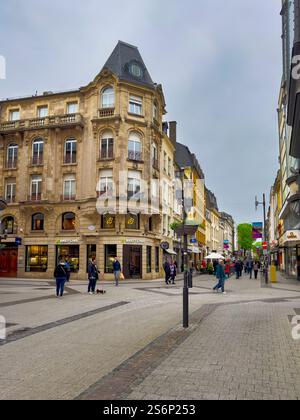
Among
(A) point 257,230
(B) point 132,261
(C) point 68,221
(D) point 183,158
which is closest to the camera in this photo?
(A) point 257,230

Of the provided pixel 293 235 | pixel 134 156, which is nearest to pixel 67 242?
pixel 134 156

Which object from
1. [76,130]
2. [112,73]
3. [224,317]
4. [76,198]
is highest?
[112,73]

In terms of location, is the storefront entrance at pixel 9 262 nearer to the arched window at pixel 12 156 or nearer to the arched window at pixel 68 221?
the arched window at pixel 68 221

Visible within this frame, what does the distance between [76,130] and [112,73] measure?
571cm

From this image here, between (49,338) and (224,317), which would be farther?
(224,317)

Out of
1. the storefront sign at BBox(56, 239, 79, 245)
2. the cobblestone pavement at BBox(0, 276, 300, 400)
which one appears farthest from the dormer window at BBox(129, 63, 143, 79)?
the cobblestone pavement at BBox(0, 276, 300, 400)

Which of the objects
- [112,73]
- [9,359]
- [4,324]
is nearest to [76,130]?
[112,73]

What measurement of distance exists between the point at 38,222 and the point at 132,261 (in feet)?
30.4

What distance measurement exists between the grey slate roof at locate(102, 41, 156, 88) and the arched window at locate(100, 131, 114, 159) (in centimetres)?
488

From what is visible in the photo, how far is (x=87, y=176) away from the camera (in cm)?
3225

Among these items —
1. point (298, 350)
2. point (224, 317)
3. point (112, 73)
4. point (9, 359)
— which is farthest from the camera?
point (112, 73)

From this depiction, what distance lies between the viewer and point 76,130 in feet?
109
